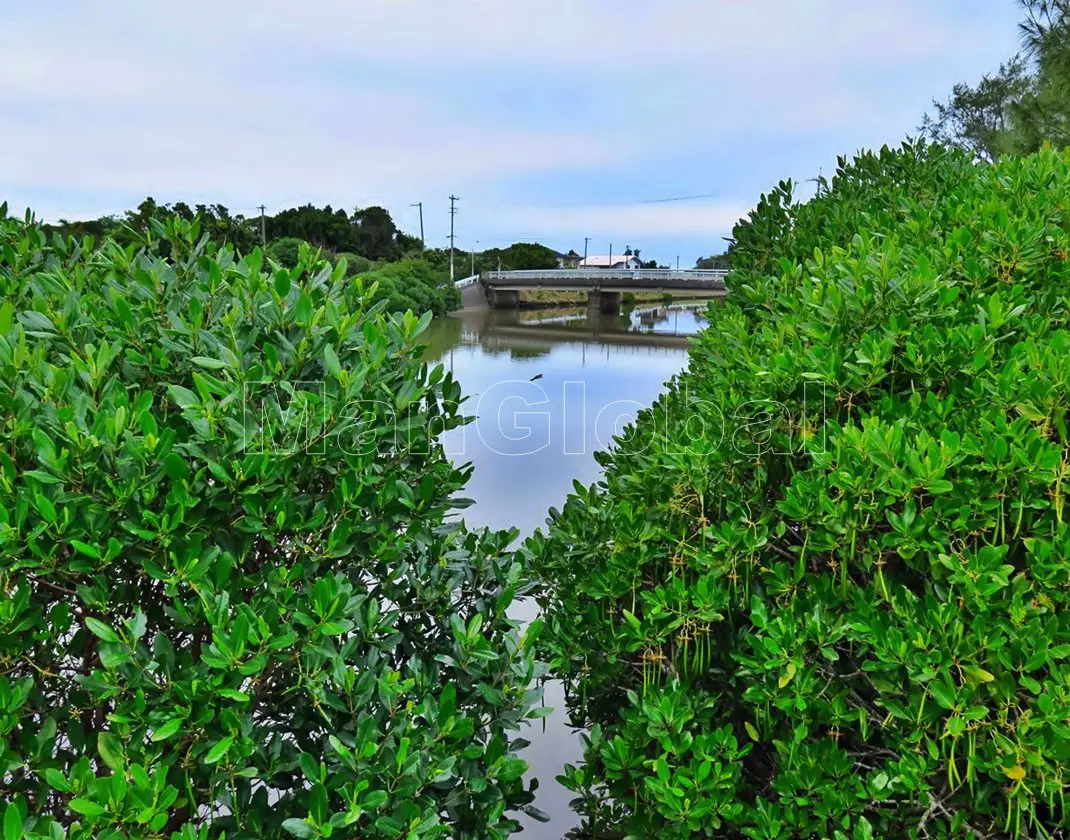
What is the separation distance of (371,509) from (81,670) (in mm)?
584

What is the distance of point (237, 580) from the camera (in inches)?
50.5

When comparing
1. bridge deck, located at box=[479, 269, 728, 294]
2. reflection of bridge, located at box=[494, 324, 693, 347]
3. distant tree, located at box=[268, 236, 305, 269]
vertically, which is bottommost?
reflection of bridge, located at box=[494, 324, 693, 347]

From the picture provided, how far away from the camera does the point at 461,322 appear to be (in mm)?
27234

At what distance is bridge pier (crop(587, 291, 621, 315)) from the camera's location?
3409cm

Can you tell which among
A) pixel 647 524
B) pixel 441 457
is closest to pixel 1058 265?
pixel 647 524

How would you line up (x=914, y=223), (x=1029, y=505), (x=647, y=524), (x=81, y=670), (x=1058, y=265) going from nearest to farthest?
(x=81, y=670), (x=1029, y=505), (x=647, y=524), (x=1058, y=265), (x=914, y=223)

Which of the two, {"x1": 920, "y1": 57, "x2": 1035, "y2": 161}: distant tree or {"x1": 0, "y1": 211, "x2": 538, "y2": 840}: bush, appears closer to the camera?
{"x1": 0, "y1": 211, "x2": 538, "y2": 840}: bush

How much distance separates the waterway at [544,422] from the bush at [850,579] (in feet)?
1.74

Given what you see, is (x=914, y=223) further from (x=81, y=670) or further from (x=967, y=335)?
(x=81, y=670)

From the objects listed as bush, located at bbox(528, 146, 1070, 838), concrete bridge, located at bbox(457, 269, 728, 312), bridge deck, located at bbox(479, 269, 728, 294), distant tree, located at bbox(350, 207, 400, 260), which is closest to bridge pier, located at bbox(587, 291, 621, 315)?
concrete bridge, located at bbox(457, 269, 728, 312)

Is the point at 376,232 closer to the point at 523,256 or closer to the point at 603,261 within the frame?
the point at 523,256

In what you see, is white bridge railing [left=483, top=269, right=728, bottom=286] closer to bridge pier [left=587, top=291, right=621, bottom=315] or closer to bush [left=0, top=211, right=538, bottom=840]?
bridge pier [left=587, top=291, right=621, bottom=315]

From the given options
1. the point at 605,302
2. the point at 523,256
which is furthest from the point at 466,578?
the point at 523,256

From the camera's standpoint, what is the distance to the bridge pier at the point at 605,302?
34.1m
